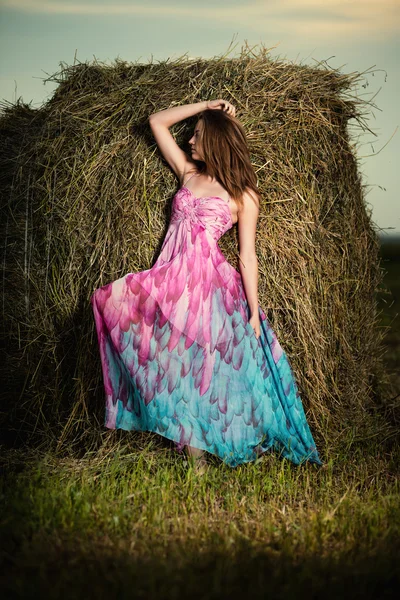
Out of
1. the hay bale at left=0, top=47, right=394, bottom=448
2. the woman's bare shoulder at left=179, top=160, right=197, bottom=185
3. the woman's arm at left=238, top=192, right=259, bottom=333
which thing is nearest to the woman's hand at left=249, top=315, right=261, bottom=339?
the woman's arm at left=238, top=192, right=259, bottom=333

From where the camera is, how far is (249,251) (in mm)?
3697

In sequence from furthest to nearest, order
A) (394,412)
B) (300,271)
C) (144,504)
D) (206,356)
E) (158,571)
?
(394,412), (300,271), (206,356), (144,504), (158,571)

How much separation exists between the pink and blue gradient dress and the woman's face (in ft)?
0.66

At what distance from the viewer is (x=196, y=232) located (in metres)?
3.71

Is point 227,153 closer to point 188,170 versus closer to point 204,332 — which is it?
point 188,170

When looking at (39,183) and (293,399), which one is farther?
(39,183)

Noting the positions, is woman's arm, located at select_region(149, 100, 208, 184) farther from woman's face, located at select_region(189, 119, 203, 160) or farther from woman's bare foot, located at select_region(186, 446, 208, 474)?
woman's bare foot, located at select_region(186, 446, 208, 474)

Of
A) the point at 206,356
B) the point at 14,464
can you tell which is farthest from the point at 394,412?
the point at 14,464

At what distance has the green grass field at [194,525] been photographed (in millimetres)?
2537

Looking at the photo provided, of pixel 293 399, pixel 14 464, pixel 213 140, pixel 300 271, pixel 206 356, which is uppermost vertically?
pixel 213 140

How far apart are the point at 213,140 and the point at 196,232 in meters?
0.49

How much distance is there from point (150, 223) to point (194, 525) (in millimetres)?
1641

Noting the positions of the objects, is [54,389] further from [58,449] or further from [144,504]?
[144,504]

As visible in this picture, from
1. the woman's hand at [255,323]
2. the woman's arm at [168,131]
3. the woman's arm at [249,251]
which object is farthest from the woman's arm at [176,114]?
the woman's hand at [255,323]
